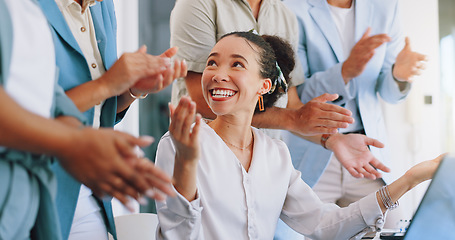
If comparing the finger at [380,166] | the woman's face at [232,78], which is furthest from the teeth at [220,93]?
the finger at [380,166]

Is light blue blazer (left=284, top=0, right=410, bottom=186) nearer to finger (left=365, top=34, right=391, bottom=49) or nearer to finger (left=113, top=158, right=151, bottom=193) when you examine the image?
finger (left=365, top=34, right=391, bottom=49)

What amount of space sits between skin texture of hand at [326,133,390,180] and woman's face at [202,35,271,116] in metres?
0.34

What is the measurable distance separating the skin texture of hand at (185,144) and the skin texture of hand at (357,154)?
67 cm

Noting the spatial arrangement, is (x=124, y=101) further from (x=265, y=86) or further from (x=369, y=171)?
(x=369, y=171)

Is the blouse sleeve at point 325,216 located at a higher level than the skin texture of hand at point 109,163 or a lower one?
lower

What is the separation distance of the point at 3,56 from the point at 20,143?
0.14m

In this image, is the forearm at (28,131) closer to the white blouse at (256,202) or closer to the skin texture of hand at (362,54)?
the white blouse at (256,202)

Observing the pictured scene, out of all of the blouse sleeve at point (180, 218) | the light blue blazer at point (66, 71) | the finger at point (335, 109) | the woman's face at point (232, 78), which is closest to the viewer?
the light blue blazer at point (66, 71)

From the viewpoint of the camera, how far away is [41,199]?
79 cm

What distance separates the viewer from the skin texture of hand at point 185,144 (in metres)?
0.91

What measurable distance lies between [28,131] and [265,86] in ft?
3.27

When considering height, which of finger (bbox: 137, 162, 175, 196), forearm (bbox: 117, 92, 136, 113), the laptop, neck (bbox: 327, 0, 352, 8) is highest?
neck (bbox: 327, 0, 352, 8)

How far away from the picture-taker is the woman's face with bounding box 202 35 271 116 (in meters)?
1.39

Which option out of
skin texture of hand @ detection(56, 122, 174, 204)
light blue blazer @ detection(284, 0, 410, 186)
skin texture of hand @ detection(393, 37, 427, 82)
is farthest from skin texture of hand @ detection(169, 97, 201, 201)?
skin texture of hand @ detection(393, 37, 427, 82)
